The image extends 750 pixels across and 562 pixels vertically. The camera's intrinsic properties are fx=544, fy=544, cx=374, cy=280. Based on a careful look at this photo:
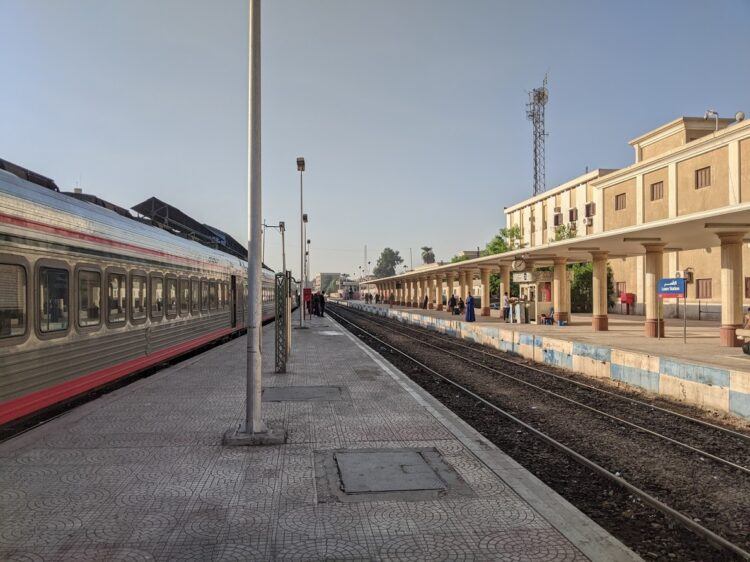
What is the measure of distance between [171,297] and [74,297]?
4984 millimetres

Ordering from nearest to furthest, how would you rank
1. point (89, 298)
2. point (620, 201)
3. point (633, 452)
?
1. point (633, 452)
2. point (89, 298)
3. point (620, 201)

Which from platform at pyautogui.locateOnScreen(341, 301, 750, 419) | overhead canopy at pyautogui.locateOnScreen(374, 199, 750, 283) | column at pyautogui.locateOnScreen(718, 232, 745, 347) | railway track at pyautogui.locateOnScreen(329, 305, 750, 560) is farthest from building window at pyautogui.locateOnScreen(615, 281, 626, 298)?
railway track at pyautogui.locateOnScreen(329, 305, 750, 560)

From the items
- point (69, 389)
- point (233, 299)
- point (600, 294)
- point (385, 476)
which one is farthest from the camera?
point (600, 294)

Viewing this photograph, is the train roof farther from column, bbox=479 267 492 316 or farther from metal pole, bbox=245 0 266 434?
column, bbox=479 267 492 316

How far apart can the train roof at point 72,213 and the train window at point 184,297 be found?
0.79 meters

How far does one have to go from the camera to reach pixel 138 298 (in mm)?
11117

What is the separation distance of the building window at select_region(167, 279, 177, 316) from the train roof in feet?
2.58

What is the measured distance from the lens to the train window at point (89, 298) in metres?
8.59

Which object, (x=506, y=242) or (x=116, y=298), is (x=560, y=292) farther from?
(x=506, y=242)

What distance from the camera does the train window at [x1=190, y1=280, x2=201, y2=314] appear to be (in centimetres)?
1534

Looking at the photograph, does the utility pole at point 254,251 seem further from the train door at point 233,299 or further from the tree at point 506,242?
the tree at point 506,242

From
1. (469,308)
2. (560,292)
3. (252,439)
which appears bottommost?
(252,439)

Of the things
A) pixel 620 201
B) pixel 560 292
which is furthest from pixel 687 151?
pixel 560 292

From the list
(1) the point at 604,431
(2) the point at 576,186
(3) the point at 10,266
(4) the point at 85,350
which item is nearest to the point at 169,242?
(4) the point at 85,350
